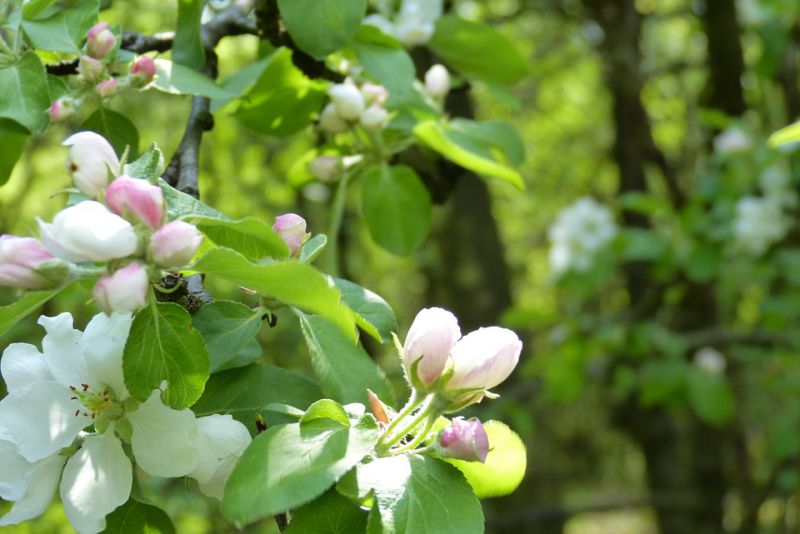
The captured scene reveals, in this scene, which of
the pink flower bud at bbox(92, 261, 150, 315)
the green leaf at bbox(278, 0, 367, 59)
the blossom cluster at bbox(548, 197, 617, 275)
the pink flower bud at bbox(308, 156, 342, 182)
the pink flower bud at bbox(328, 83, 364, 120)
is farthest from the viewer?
the blossom cluster at bbox(548, 197, 617, 275)

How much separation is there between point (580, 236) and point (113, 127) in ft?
10.0

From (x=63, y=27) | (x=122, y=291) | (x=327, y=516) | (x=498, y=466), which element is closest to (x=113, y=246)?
(x=122, y=291)

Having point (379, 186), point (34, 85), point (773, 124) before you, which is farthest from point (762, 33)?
point (34, 85)

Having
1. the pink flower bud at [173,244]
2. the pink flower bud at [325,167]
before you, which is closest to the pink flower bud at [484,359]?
the pink flower bud at [173,244]

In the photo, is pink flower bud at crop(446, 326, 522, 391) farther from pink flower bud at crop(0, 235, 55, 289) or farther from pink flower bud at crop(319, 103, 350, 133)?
pink flower bud at crop(319, 103, 350, 133)

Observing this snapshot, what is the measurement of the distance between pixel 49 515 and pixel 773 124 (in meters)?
3.43

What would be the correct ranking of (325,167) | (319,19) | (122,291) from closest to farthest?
(122,291)
(319,19)
(325,167)

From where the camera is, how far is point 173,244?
0.69 m

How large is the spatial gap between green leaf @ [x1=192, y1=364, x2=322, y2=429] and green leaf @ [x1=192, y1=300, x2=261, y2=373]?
0.04m

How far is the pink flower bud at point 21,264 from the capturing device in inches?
27.6

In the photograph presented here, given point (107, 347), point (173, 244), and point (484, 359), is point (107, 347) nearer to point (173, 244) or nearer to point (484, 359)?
point (173, 244)

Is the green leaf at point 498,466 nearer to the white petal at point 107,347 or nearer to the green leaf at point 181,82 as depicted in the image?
the white petal at point 107,347

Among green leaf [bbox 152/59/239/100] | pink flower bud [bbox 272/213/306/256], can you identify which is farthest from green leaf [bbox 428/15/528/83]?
pink flower bud [bbox 272/213/306/256]

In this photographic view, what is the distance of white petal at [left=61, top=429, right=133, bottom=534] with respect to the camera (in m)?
0.76
